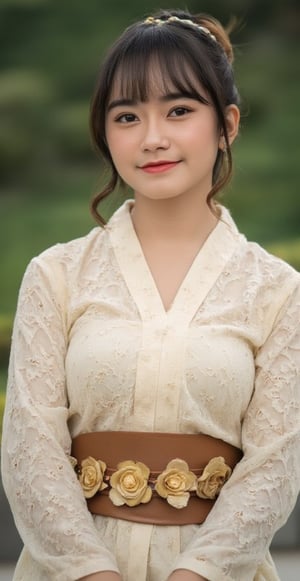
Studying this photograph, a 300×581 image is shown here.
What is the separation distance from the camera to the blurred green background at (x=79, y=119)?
743cm

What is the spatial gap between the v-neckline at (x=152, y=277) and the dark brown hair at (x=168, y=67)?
0.08 metres

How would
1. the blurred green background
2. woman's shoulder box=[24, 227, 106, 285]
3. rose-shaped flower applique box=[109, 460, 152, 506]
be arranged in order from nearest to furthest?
rose-shaped flower applique box=[109, 460, 152, 506] → woman's shoulder box=[24, 227, 106, 285] → the blurred green background

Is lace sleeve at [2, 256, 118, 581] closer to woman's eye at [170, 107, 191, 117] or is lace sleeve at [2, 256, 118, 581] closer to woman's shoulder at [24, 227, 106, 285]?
woman's shoulder at [24, 227, 106, 285]

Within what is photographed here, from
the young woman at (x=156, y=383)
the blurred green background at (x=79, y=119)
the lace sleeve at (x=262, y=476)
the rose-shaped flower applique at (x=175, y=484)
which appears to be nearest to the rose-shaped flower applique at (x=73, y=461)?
the young woman at (x=156, y=383)

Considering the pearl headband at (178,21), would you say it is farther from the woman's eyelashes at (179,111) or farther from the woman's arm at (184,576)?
the woman's arm at (184,576)

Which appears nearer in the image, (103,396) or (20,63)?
(103,396)

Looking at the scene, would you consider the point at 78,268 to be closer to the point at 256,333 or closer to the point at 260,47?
the point at 256,333

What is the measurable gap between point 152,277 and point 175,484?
434mm

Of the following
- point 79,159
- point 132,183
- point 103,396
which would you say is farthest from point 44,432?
point 79,159

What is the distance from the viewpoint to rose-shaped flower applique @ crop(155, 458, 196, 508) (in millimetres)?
2793

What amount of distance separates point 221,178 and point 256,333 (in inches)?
14.8

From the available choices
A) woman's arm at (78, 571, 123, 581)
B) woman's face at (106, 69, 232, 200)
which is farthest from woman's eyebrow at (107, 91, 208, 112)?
woman's arm at (78, 571, 123, 581)

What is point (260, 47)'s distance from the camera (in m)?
8.60

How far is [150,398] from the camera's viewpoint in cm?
277
